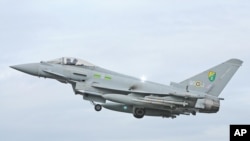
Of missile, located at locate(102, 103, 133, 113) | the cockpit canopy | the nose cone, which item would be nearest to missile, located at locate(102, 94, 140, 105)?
missile, located at locate(102, 103, 133, 113)

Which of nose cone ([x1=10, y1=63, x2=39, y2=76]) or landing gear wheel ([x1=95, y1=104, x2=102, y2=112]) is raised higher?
nose cone ([x1=10, y1=63, x2=39, y2=76])

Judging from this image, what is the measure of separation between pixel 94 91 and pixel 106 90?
0.88m

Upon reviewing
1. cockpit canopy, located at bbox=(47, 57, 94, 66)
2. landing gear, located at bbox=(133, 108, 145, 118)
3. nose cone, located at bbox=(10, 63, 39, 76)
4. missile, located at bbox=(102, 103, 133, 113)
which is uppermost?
cockpit canopy, located at bbox=(47, 57, 94, 66)

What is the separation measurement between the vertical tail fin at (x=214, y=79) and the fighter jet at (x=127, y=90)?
2.9 inches

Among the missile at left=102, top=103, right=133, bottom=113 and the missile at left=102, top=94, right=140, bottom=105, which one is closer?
the missile at left=102, top=94, right=140, bottom=105

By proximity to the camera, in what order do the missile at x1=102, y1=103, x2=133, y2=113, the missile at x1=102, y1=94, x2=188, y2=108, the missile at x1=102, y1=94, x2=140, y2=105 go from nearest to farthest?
the missile at x1=102, y1=94, x2=140, y2=105
the missile at x1=102, y1=94, x2=188, y2=108
the missile at x1=102, y1=103, x2=133, y2=113

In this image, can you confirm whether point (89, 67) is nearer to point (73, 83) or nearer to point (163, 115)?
point (73, 83)

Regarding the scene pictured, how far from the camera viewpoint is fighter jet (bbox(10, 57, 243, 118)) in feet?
162

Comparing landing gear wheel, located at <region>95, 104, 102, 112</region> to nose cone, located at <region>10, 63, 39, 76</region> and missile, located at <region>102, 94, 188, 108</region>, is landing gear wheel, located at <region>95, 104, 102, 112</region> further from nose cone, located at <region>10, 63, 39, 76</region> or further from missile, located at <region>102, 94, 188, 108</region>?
nose cone, located at <region>10, 63, 39, 76</region>

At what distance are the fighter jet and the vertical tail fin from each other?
0.07m

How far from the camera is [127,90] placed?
5022cm

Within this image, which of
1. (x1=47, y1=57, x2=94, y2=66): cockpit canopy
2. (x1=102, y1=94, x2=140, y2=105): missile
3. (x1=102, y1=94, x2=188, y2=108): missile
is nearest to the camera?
(x1=102, y1=94, x2=140, y2=105): missile

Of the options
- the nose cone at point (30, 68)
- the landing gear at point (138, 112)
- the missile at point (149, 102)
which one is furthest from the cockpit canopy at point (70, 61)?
the landing gear at point (138, 112)

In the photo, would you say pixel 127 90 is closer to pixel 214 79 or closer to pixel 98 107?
pixel 98 107
